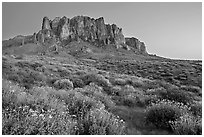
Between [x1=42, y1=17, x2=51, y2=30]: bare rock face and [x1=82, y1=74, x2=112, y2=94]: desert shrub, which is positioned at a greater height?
[x1=42, y1=17, x2=51, y2=30]: bare rock face

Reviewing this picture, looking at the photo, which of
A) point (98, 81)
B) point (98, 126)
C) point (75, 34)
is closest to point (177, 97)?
point (98, 81)

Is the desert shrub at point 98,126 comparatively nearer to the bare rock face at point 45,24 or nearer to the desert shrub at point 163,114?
the desert shrub at point 163,114

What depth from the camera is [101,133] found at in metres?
4.29

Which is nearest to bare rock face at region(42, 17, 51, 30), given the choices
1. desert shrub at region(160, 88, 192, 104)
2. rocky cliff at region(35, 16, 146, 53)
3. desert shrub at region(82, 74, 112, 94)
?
rocky cliff at region(35, 16, 146, 53)

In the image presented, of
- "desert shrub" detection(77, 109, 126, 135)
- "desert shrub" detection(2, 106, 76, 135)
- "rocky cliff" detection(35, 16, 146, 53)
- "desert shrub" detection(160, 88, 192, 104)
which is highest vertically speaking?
"rocky cliff" detection(35, 16, 146, 53)

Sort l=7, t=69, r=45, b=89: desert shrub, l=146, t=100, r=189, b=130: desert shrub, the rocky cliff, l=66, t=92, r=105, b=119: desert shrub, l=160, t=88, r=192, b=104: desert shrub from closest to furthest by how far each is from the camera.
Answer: l=146, t=100, r=189, b=130: desert shrub, l=66, t=92, r=105, b=119: desert shrub, l=160, t=88, r=192, b=104: desert shrub, l=7, t=69, r=45, b=89: desert shrub, the rocky cliff

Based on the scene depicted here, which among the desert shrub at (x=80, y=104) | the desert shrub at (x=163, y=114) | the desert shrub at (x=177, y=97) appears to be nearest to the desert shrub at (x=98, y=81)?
the desert shrub at (x=177, y=97)

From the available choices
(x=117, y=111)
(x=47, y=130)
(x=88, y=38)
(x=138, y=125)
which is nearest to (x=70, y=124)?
(x=47, y=130)

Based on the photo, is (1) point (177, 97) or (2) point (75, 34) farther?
(2) point (75, 34)

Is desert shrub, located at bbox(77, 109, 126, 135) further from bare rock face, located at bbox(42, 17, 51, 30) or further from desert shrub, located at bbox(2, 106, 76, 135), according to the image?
bare rock face, located at bbox(42, 17, 51, 30)

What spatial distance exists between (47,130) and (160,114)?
11.4 ft

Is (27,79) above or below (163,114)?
above

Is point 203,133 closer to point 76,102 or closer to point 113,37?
point 76,102

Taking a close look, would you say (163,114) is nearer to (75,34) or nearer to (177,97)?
(177,97)
